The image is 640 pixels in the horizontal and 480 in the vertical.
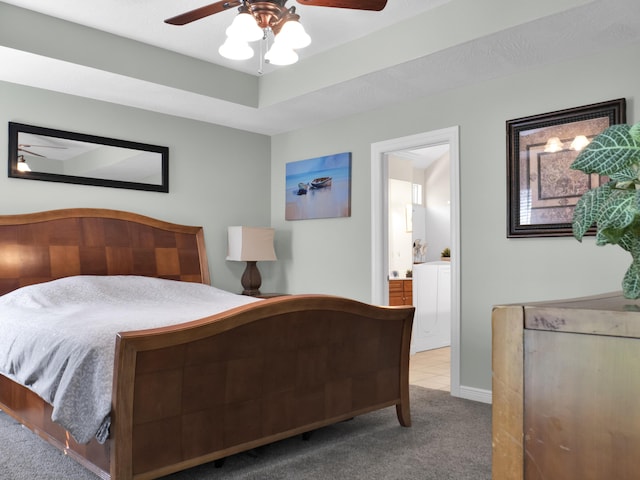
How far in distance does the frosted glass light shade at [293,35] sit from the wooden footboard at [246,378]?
3.87 ft

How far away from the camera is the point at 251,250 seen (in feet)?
16.1

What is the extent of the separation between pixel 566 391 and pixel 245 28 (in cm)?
212

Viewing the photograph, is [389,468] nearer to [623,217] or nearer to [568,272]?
[568,272]

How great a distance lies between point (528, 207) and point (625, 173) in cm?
289

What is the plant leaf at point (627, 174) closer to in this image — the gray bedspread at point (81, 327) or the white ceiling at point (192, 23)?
the gray bedspread at point (81, 327)

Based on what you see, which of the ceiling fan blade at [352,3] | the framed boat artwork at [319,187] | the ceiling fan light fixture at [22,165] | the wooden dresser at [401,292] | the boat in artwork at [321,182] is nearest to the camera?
the ceiling fan blade at [352,3]

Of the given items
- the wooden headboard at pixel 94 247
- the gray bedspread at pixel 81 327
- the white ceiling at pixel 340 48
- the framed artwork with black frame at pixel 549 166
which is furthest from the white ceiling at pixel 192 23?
the gray bedspread at pixel 81 327

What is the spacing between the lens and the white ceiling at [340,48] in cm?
304

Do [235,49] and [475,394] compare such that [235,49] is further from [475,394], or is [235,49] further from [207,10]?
[475,394]

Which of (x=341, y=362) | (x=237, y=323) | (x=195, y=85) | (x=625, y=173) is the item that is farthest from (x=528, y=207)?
(x=625, y=173)

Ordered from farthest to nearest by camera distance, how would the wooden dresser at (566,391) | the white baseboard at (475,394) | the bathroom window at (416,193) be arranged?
the bathroom window at (416,193) < the white baseboard at (475,394) < the wooden dresser at (566,391)

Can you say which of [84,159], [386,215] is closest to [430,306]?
[386,215]

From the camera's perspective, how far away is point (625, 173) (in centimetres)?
84

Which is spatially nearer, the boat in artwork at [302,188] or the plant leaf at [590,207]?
the plant leaf at [590,207]
